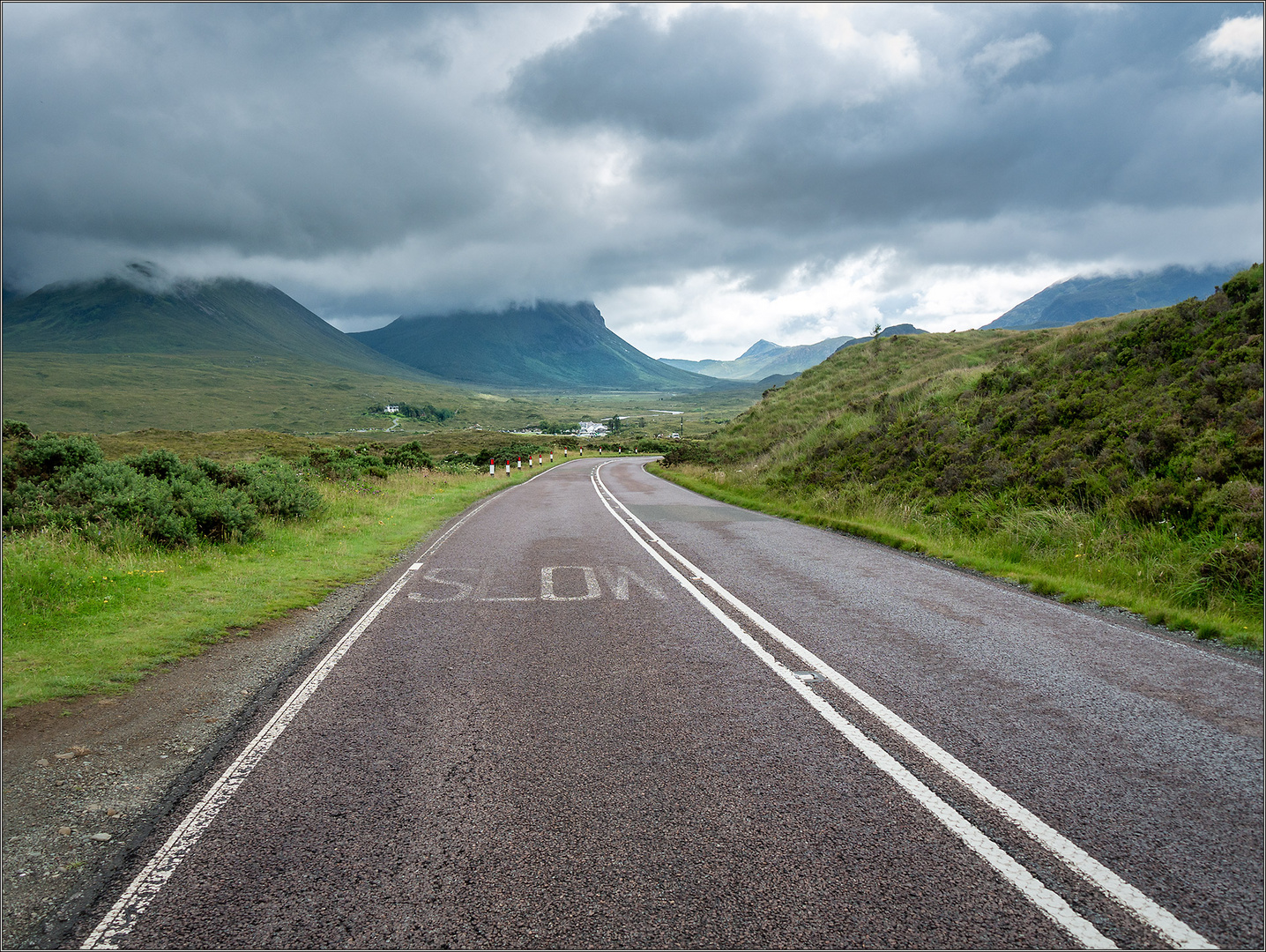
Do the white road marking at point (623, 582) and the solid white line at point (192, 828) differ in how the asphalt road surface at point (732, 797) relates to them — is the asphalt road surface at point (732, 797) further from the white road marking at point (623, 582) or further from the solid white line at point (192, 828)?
the white road marking at point (623, 582)

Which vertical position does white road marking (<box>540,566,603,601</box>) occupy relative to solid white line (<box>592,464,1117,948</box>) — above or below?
below

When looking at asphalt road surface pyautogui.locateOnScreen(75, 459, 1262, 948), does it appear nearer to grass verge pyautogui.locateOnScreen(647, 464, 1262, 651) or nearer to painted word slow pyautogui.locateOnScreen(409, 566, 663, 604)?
grass verge pyautogui.locateOnScreen(647, 464, 1262, 651)

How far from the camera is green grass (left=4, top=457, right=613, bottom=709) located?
18.5ft

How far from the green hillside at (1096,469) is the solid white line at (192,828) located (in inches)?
317

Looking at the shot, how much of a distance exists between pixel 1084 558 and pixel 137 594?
39.3 ft

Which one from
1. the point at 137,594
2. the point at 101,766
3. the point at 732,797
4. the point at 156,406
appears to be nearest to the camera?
the point at 732,797

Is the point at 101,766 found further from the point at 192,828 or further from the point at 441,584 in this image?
the point at 441,584

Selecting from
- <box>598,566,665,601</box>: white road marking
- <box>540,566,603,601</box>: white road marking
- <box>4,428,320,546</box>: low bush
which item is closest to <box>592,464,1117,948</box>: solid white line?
<box>598,566,665,601</box>: white road marking

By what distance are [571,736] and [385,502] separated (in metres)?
15.9

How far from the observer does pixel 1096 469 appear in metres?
11.0

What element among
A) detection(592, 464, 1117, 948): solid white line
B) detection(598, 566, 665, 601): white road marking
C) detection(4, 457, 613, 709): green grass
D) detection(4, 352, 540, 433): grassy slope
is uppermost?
Result: detection(4, 352, 540, 433): grassy slope

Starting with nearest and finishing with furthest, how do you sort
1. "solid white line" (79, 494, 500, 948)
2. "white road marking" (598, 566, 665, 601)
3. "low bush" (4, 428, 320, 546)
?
"solid white line" (79, 494, 500, 948) < "white road marking" (598, 566, 665, 601) < "low bush" (4, 428, 320, 546)

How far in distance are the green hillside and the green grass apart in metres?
9.47

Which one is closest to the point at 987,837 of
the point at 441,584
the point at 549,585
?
the point at 549,585
